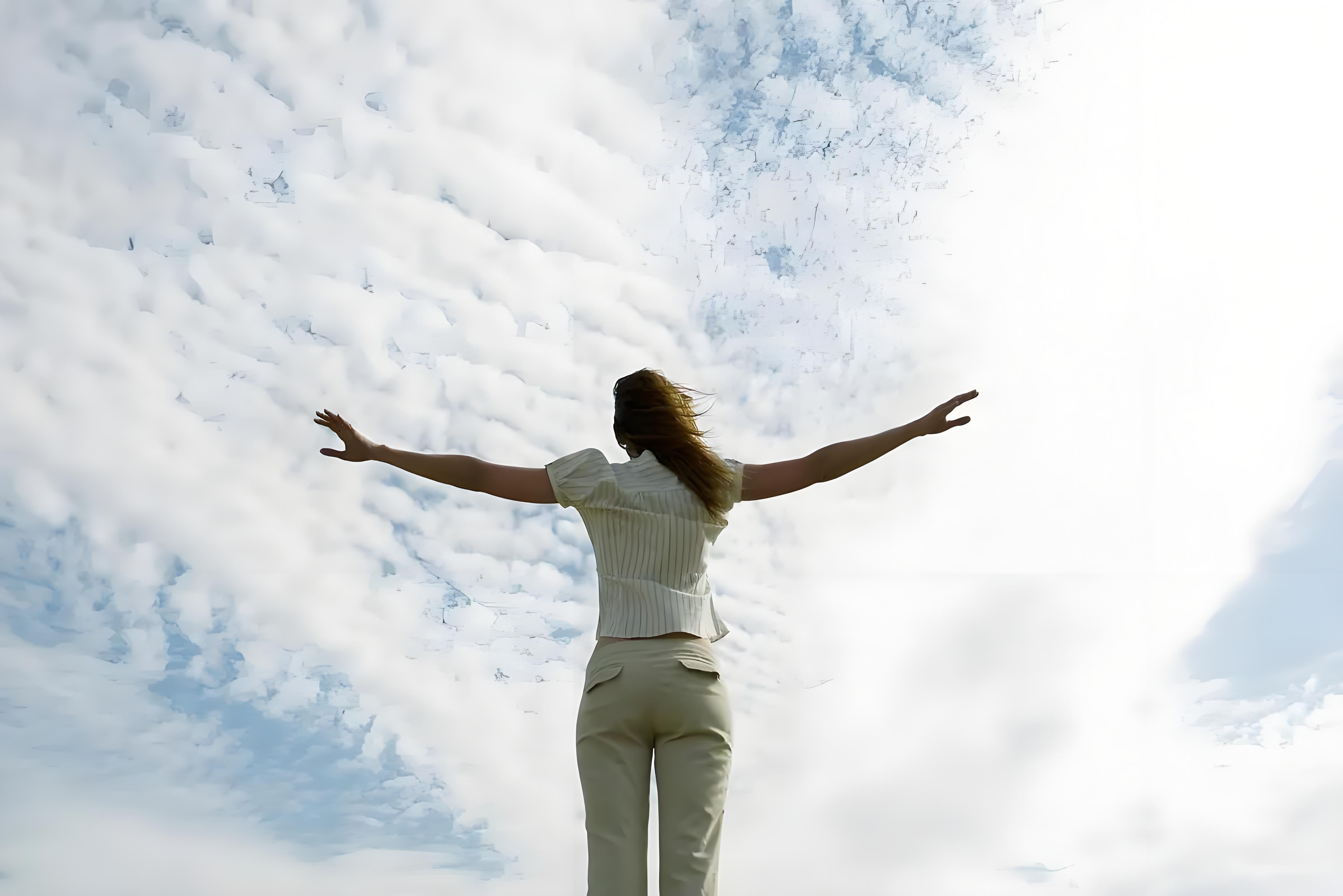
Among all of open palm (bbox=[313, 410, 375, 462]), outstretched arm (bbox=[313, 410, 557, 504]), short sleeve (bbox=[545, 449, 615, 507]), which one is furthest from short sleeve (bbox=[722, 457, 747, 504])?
open palm (bbox=[313, 410, 375, 462])

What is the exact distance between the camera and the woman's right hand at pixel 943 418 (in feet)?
6.46

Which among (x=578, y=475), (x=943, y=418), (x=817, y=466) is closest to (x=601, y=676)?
(x=578, y=475)

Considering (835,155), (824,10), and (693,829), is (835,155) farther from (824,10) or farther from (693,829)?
(693,829)

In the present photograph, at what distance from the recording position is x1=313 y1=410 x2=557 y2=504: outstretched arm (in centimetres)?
190

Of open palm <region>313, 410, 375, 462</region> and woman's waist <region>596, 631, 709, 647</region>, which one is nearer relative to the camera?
woman's waist <region>596, 631, 709, 647</region>

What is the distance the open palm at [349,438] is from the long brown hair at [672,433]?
17.9 inches

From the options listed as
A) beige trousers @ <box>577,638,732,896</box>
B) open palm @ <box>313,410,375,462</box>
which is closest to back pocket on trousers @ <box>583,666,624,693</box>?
beige trousers @ <box>577,638,732,896</box>

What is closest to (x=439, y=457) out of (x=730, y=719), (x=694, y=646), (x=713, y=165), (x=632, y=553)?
(x=632, y=553)

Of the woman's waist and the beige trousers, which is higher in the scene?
the woman's waist

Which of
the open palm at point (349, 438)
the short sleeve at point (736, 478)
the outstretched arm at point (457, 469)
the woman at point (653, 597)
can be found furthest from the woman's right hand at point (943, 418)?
the open palm at point (349, 438)

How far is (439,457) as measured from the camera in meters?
1.92

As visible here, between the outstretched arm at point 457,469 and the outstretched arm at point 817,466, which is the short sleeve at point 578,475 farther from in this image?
the outstretched arm at point 817,466

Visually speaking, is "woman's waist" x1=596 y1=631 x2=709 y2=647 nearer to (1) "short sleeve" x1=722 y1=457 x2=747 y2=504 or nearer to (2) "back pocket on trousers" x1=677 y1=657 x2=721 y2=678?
(2) "back pocket on trousers" x1=677 y1=657 x2=721 y2=678

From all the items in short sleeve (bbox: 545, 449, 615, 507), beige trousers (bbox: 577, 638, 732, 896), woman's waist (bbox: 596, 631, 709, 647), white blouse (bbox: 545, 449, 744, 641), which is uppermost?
short sleeve (bbox: 545, 449, 615, 507)
